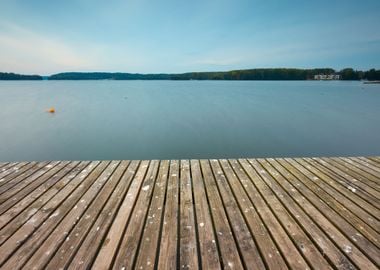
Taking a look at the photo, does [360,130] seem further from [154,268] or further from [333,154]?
[154,268]

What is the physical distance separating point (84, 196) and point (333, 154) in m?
6.99

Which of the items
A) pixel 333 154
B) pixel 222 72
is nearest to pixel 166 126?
pixel 333 154

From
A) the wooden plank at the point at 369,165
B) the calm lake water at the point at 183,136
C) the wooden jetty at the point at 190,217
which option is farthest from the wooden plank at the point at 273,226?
the calm lake water at the point at 183,136

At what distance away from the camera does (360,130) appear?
9.18 m

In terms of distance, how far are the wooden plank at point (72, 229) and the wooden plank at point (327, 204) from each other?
75.0 inches

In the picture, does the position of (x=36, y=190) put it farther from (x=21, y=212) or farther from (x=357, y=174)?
(x=357, y=174)

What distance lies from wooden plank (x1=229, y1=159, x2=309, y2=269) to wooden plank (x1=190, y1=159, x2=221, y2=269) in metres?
0.42

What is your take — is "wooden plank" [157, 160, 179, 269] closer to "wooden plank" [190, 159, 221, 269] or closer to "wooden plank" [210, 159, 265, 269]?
"wooden plank" [190, 159, 221, 269]

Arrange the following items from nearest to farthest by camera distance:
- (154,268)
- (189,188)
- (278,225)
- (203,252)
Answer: (154,268)
(203,252)
(278,225)
(189,188)

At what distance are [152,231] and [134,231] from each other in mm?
131

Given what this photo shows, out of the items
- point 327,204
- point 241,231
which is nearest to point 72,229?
point 241,231

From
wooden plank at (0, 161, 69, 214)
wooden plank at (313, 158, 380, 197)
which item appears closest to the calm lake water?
wooden plank at (313, 158, 380, 197)

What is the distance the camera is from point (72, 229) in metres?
1.57

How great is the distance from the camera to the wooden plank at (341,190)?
1.81m
